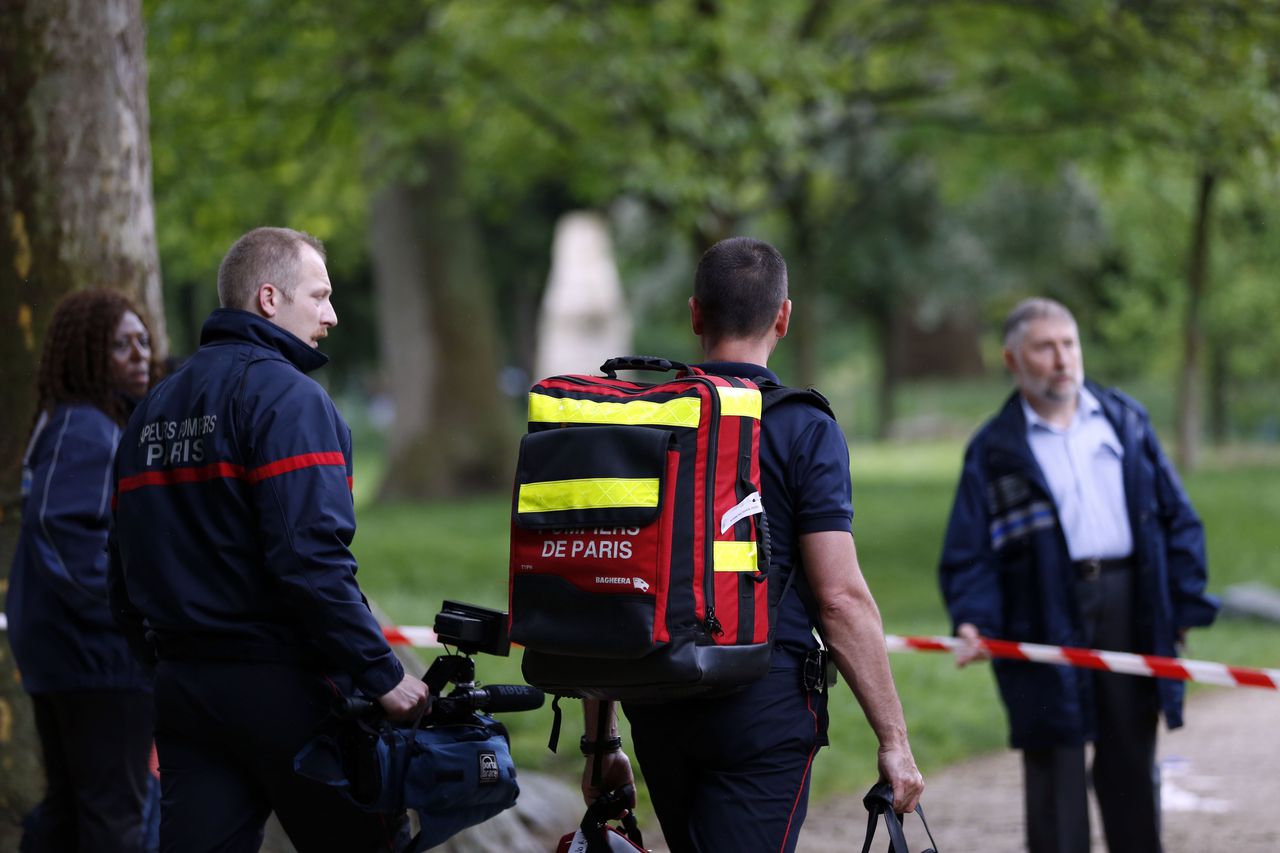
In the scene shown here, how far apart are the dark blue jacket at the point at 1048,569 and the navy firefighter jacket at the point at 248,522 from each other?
2.39m

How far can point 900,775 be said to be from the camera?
3.51m

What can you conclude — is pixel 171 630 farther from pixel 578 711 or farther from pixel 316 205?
pixel 316 205

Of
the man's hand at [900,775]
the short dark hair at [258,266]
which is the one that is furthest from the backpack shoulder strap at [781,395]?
the short dark hair at [258,266]

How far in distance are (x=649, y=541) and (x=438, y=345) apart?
19.4 metres

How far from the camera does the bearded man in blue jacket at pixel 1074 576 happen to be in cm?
520

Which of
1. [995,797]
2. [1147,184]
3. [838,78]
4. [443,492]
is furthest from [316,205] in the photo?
[995,797]

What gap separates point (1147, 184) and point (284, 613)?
2720cm

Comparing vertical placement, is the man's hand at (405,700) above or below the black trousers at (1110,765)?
above

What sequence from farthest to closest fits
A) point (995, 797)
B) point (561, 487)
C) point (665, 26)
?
point (665, 26) → point (995, 797) → point (561, 487)

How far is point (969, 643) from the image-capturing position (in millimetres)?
5234

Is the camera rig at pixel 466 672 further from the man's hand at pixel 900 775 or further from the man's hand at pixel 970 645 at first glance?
the man's hand at pixel 970 645

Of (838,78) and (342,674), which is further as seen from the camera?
(838,78)

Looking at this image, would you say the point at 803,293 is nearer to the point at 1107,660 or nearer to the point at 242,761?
the point at 1107,660

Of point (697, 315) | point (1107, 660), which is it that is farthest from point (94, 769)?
point (1107, 660)
